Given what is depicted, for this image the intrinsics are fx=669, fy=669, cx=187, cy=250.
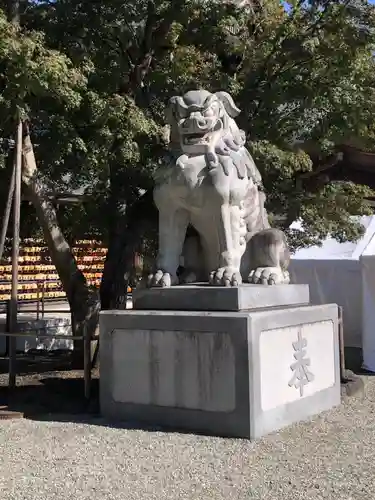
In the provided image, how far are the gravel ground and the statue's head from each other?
2.42 meters

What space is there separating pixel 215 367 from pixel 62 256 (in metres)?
3.87

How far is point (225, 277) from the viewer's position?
5488mm

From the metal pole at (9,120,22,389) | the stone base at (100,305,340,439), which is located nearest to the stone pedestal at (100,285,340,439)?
the stone base at (100,305,340,439)

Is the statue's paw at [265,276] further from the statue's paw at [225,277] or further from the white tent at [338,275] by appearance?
the white tent at [338,275]

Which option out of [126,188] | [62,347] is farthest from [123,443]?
[62,347]

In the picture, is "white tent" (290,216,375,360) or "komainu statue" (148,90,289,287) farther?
"white tent" (290,216,375,360)

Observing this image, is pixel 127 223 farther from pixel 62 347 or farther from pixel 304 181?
pixel 62 347

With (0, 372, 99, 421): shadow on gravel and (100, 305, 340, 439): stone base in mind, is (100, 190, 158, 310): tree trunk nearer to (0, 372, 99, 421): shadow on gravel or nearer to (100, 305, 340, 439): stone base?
(0, 372, 99, 421): shadow on gravel

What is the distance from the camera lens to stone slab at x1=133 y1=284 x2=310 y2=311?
17.6 ft

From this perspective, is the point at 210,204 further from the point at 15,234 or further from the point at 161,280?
the point at 15,234

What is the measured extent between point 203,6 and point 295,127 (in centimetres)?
191

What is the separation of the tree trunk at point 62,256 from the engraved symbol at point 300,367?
10.1 ft

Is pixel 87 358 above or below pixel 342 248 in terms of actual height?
below

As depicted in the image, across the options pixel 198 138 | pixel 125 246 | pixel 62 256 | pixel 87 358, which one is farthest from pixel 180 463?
pixel 125 246
